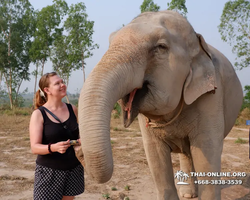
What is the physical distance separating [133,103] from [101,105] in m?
0.48

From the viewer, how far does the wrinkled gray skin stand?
1619mm

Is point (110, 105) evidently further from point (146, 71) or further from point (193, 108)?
point (193, 108)

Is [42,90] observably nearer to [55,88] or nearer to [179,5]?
[55,88]

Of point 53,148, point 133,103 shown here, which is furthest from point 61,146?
point 133,103

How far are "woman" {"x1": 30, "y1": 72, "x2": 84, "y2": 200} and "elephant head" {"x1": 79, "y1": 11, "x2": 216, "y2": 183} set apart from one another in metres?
0.61

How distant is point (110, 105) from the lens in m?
1.69

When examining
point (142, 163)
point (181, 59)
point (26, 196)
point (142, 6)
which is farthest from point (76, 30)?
point (181, 59)

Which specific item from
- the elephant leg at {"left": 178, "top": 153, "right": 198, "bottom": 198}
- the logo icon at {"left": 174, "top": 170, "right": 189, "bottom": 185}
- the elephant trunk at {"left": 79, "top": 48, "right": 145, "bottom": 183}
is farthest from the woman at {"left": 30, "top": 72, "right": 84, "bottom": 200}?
the elephant leg at {"left": 178, "top": 153, "right": 198, "bottom": 198}

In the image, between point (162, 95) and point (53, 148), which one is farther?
point (53, 148)

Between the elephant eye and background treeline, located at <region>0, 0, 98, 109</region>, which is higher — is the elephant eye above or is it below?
below

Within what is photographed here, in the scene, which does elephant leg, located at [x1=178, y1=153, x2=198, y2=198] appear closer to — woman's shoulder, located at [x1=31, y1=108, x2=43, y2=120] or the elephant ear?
the elephant ear

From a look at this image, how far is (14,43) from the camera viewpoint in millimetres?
24484

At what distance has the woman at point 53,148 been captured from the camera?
→ 2.26 m

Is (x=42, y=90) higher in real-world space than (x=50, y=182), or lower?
higher
